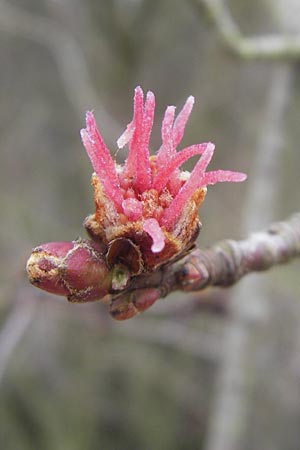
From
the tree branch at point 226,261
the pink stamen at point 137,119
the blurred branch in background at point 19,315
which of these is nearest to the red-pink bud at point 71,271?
the tree branch at point 226,261

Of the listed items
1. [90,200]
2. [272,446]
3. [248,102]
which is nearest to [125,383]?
[272,446]

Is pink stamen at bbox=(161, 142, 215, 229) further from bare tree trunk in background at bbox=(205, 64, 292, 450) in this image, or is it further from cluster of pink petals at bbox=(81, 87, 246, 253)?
bare tree trunk in background at bbox=(205, 64, 292, 450)

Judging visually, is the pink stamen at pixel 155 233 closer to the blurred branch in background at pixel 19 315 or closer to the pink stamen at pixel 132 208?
the pink stamen at pixel 132 208

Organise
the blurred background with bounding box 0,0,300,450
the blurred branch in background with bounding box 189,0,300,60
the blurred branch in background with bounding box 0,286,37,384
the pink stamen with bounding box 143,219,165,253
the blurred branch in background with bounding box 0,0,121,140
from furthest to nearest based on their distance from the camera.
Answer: the blurred background with bounding box 0,0,300,450 < the blurred branch in background with bounding box 0,0,121,140 < the blurred branch in background with bounding box 0,286,37,384 < the blurred branch in background with bounding box 189,0,300,60 < the pink stamen with bounding box 143,219,165,253

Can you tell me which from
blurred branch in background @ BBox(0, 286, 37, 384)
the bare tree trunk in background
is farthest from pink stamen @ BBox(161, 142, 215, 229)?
the bare tree trunk in background

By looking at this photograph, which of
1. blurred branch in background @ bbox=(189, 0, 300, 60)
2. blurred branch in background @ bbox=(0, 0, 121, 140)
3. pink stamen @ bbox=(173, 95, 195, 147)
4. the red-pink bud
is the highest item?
blurred branch in background @ bbox=(0, 0, 121, 140)

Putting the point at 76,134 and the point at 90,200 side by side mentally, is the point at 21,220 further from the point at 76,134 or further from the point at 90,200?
the point at 76,134

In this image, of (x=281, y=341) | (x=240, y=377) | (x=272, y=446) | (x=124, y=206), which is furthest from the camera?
(x=272, y=446)
